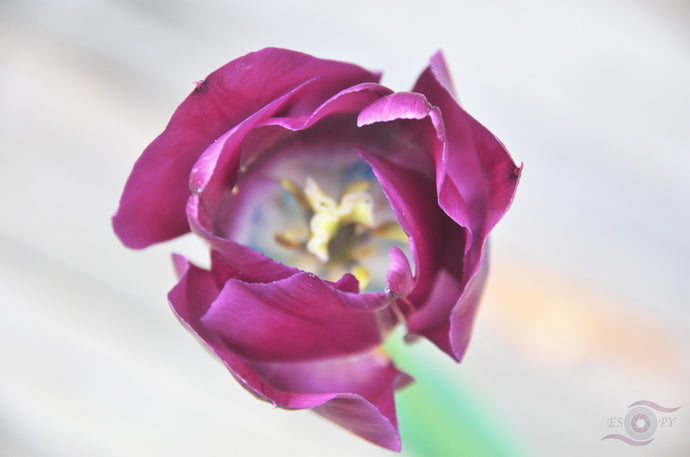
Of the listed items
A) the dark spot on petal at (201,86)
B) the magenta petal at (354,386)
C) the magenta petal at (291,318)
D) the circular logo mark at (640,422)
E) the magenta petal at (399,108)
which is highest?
the magenta petal at (399,108)

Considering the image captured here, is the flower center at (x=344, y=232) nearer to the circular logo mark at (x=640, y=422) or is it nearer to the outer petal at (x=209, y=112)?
the outer petal at (x=209, y=112)

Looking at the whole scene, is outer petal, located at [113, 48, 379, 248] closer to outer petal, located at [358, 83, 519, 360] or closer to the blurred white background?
outer petal, located at [358, 83, 519, 360]

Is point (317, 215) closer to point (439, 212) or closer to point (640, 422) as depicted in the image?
point (439, 212)

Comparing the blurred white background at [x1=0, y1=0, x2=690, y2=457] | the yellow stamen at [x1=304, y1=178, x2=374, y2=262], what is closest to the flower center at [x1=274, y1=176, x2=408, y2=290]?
the yellow stamen at [x1=304, y1=178, x2=374, y2=262]

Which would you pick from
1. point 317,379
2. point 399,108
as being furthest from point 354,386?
point 399,108

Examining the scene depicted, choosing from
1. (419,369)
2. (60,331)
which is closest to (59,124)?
(60,331)

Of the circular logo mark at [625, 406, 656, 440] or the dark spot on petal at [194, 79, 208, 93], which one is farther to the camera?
the circular logo mark at [625, 406, 656, 440]

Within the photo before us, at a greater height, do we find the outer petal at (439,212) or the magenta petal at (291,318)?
the outer petal at (439,212)

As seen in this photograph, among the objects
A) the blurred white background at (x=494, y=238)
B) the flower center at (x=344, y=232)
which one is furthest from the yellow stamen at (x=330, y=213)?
the blurred white background at (x=494, y=238)
